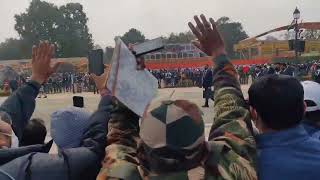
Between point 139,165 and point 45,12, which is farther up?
point 45,12

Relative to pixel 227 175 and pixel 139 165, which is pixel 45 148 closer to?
pixel 139 165

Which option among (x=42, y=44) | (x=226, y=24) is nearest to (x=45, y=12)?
(x=226, y=24)

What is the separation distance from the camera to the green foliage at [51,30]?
78.9 metres

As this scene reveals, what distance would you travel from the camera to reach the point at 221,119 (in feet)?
7.11

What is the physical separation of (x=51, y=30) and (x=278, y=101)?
3171 inches

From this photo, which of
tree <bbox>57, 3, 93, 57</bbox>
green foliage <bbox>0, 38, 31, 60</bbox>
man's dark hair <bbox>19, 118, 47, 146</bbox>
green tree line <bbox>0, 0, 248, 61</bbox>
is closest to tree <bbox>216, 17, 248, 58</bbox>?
green tree line <bbox>0, 0, 248, 61</bbox>

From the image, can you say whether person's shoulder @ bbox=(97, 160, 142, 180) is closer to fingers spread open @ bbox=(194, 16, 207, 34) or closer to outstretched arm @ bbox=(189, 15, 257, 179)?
outstretched arm @ bbox=(189, 15, 257, 179)

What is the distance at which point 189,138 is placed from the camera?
1.84 meters

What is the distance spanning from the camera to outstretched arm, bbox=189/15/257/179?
6.40 feet

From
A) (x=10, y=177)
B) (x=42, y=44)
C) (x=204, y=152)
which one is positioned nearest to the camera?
(x=204, y=152)

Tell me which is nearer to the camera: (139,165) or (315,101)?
(139,165)

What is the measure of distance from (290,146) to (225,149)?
0.34 metres

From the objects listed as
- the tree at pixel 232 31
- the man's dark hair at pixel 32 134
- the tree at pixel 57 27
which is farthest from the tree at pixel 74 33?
the man's dark hair at pixel 32 134

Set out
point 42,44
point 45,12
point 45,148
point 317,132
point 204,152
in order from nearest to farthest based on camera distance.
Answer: point 204,152
point 45,148
point 317,132
point 42,44
point 45,12
